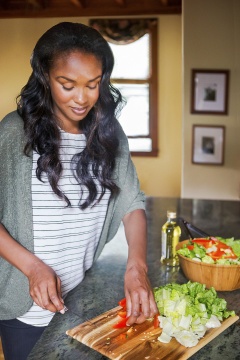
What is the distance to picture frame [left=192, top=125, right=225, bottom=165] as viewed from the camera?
372cm

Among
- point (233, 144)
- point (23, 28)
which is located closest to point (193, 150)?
point (233, 144)

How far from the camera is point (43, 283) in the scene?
1.05m

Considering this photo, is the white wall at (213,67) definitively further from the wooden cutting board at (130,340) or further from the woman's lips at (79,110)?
the wooden cutting board at (130,340)

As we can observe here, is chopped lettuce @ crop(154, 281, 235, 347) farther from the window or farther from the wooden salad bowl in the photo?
the window

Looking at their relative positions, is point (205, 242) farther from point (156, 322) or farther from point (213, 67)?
point (213, 67)

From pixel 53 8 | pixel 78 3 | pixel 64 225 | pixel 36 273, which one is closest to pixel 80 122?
pixel 64 225

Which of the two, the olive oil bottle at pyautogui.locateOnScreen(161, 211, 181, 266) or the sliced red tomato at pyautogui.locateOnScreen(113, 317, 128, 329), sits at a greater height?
the olive oil bottle at pyautogui.locateOnScreen(161, 211, 181, 266)

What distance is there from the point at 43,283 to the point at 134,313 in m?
0.22

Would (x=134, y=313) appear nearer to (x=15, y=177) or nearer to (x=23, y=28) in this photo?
(x=15, y=177)

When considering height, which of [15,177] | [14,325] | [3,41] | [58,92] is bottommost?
[14,325]

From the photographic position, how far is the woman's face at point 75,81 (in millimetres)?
1104

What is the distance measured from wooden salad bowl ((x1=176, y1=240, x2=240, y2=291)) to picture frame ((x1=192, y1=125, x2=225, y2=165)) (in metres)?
2.43

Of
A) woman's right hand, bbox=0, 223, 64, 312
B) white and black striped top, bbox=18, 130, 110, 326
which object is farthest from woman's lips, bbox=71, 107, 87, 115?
woman's right hand, bbox=0, 223, 64, 312

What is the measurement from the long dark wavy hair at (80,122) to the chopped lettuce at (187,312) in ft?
1.07
